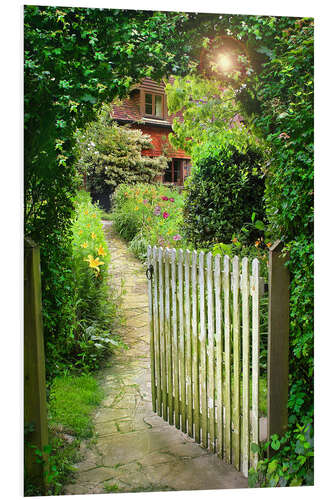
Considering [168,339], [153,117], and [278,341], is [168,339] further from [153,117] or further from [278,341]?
[153,117]

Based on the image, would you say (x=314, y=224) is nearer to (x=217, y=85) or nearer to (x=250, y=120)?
(x=250, y=120)

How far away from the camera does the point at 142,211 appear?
8297mm

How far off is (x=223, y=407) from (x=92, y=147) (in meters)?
6.18

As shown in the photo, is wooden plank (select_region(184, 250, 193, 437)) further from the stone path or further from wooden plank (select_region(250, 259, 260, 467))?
wooden plank (select_region(250, 259, 260, 467))

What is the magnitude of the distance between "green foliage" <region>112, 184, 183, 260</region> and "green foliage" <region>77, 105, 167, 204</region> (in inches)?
9.2

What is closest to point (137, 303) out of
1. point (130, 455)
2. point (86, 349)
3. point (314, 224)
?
point (86, 349)

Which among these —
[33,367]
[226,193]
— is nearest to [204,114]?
[226,193]

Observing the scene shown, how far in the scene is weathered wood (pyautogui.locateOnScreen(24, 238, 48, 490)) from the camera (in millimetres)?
2139

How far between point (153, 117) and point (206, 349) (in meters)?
2.83

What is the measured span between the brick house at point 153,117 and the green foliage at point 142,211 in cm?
40

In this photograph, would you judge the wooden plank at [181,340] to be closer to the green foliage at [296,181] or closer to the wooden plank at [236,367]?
the wooden plank at [236,367]

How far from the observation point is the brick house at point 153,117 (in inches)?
139

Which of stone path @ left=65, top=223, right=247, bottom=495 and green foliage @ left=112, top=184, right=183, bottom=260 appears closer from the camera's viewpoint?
stone path @ left=65, top=223, right=247, bottom=495

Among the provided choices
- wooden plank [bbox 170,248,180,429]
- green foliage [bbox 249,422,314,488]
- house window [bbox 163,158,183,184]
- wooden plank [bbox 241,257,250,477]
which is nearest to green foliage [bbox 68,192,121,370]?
wooden plank [bbox 170,248,180,429]
